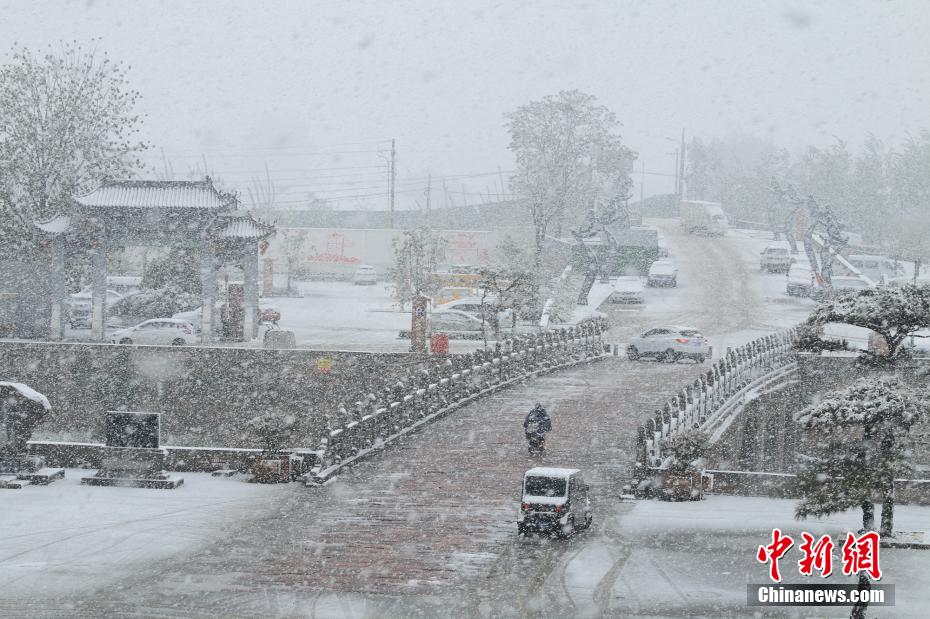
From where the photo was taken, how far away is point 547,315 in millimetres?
45906

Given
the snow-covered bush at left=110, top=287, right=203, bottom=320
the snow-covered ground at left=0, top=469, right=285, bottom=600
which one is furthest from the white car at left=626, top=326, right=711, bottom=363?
the snow-covered bush at left=110, top=287, right=203, bottom=320

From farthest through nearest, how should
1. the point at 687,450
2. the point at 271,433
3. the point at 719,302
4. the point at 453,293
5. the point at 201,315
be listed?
the point at 719,302 → the point at 453,293 → the point at 201,315 → the point at 271,433 → the point at 687,450

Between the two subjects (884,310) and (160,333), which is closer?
(884,310)

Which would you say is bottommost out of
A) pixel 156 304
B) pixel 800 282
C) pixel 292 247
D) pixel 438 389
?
pixel 438 389

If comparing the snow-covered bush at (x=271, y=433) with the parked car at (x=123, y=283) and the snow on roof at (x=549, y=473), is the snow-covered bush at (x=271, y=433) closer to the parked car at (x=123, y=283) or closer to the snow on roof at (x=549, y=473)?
the snow on roof at (x=549, y=473)

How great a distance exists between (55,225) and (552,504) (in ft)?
93.1

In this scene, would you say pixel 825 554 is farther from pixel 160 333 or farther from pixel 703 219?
pixel 703 219

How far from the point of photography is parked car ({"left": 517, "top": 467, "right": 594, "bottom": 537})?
16.4 metres

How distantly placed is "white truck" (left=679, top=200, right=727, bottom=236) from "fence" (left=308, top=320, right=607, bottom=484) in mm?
41158

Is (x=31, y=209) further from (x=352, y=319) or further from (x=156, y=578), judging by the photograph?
(x=156, y=578)

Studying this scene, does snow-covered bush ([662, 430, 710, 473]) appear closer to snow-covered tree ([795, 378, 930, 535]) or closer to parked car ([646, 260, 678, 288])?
snow-covered tree ([795, 378, 930, 535])

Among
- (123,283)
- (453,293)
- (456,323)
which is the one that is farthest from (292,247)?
(456,323)

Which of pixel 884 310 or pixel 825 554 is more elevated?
pixel 884 310

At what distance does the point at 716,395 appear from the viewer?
27.0 m
